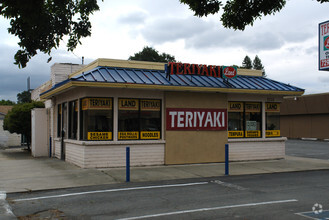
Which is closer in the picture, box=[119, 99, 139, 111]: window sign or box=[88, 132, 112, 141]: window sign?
box=[88, 132, 112, 141]: window sign

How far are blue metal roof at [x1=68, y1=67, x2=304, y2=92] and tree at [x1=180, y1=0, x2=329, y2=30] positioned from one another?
643 centimetres

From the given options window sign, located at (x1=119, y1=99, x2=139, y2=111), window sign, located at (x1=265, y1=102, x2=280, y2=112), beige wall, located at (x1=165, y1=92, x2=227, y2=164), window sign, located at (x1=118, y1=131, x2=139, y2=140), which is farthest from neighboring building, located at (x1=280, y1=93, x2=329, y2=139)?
window sign, located at (x1=118, y1=131, x2=139, y2=140)

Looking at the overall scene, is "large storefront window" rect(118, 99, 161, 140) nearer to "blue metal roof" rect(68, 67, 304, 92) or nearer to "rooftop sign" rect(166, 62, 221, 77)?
"blue metal roof" rect(68, 67, 304, 92)

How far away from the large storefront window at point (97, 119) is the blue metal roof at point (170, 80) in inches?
39.8

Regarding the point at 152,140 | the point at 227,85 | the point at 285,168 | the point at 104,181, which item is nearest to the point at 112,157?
the point at 152,140

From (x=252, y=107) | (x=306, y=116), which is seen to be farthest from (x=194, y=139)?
(x=306, y=116)

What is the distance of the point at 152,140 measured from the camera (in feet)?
48.9

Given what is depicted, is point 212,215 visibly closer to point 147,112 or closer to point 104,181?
point 104,181

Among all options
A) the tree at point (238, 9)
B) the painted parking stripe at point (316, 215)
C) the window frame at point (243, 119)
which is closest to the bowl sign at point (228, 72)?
the window frame at point (243, 119)

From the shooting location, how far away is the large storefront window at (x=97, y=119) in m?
14.0

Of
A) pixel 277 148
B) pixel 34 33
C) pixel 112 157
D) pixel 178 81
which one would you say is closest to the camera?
pixel 34 33

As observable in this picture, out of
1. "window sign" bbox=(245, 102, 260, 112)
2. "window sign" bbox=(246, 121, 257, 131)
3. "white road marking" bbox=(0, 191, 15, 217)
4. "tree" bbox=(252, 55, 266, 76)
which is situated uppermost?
"tree" bbox=(252, 55, 266, 76)

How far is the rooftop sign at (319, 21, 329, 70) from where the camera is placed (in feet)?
50.0

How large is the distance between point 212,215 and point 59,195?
424 centimetres
